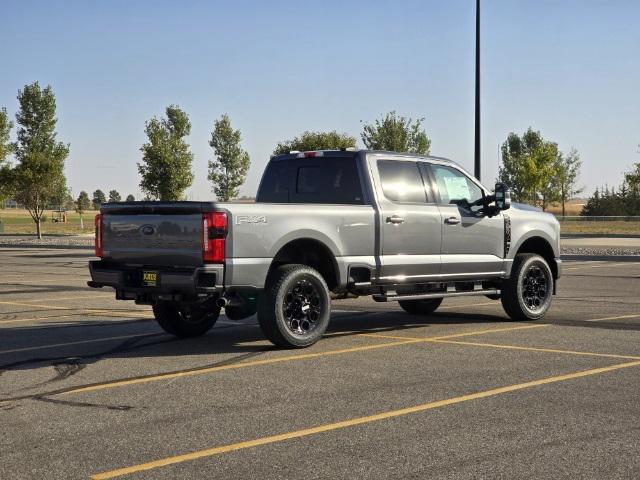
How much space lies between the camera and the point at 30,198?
50.1 metres

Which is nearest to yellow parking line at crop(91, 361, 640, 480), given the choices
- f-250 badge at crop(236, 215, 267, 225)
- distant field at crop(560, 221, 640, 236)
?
f-250 badge at crop(236, 215, 267, 225)

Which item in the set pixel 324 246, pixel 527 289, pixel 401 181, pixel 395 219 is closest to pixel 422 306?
pixel 527 289

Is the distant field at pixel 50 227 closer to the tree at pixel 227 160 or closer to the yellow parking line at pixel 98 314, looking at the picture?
the tree at pixel 227 160

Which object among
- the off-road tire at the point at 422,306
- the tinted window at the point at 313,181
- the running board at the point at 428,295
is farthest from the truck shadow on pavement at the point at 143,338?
the tinted window at the point at 313,181

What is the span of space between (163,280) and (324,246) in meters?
1.79

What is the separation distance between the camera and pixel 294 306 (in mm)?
9477

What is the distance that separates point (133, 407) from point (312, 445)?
174cm

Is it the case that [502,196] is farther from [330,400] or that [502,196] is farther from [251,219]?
[330,400]

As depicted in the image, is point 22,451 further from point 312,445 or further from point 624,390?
point 624,390


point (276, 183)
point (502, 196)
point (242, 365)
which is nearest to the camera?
point (242, 365)

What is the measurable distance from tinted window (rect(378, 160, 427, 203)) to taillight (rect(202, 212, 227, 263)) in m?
2.43

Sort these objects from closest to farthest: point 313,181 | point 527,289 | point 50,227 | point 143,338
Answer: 1. point 143,338
2. point 313,181
3. point 527,289
4. point 50,227

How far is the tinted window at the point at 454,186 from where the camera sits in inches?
440

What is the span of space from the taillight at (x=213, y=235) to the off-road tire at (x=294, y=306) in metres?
0.73
